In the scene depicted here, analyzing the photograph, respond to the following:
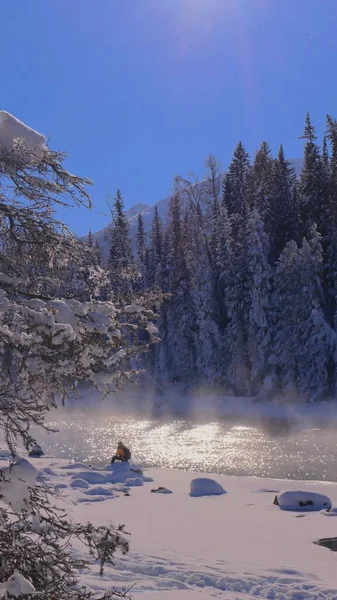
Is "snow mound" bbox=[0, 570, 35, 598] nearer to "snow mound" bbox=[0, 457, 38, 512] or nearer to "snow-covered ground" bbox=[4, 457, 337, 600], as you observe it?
"snow mound" bbox=[0, 457, 38, 512]

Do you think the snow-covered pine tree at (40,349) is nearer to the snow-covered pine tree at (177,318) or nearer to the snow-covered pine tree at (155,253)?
the snow-covered pine tree at (177,318)

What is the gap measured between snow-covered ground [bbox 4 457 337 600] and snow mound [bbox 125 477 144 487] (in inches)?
1.2

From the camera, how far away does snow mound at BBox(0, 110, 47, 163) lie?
150 inches

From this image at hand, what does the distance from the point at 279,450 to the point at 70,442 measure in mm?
9872

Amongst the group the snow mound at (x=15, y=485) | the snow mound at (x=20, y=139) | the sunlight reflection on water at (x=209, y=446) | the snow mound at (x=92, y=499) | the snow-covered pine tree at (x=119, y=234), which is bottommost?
the sunlight reflection on water at (x=209, y=446)

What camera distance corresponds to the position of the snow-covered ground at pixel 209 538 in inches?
332

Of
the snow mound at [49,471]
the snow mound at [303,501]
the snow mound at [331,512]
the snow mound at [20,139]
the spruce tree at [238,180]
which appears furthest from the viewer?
the spruce tree at [238,180]

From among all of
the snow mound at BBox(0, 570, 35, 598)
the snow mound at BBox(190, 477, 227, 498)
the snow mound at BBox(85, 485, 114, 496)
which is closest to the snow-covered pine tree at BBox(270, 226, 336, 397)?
the snow mound at BBox(190, 477, 227, 498)

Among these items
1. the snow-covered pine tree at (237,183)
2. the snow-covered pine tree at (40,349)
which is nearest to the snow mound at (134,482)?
A: the snow-covered pine tree at (40,349)

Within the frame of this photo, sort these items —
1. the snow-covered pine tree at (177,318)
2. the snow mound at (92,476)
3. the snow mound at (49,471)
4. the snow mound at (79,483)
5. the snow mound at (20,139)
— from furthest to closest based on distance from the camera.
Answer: the snow-covered pine tree at (177,318) → the snow mound at (49,471) → the snow mound at (92,476) → the snow mound at (79,483) → the snow mound at (20,139)

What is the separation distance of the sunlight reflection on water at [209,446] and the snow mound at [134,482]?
160 inches

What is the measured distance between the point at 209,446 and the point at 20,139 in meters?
23.3

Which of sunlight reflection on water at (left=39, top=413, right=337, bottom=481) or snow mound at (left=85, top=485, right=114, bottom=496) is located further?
sunlight reflection on water at (left=39, top=413, right=337, bottom=481)

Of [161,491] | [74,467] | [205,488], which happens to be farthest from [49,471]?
[205,488]
